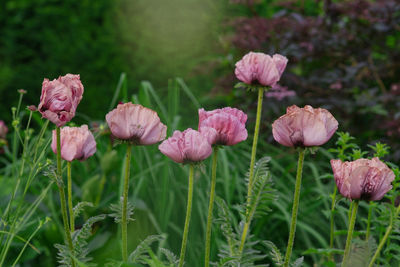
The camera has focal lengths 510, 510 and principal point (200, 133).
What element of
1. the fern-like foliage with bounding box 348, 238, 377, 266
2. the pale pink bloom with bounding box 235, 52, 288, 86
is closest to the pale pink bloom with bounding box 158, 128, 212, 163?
the pale pink bloom with bounding box 235, 52, 288, 86

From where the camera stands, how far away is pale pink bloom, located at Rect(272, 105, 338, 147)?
981 millimetres

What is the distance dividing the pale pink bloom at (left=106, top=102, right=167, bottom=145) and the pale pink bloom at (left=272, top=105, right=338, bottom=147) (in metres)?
0.24

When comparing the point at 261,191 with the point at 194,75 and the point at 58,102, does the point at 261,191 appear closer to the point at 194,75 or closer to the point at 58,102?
the point at 58,102

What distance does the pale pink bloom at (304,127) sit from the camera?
98 cm

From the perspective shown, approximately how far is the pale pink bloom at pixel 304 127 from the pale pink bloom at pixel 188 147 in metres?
0.14

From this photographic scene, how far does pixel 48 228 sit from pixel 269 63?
A: 138 centimetres

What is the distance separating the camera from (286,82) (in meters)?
3.10

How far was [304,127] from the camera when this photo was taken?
987 mm

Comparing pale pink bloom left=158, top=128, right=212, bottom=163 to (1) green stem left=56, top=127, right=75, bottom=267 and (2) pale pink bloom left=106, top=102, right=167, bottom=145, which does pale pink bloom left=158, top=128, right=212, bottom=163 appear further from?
(1) green stem left=56, top=127, right=75, bottom=267

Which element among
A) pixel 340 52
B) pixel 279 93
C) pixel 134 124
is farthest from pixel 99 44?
pixel 134 124

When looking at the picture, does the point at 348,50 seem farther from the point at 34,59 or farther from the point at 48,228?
the point at 34,59

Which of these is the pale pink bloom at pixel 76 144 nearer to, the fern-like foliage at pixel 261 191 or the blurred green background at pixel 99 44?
the fern-like foliage at pixel 261 191

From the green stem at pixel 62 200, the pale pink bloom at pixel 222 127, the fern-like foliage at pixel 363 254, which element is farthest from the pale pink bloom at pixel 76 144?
the fern-like foliage at pixel 363 254

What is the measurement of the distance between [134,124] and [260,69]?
Answer: 34 centimetres
